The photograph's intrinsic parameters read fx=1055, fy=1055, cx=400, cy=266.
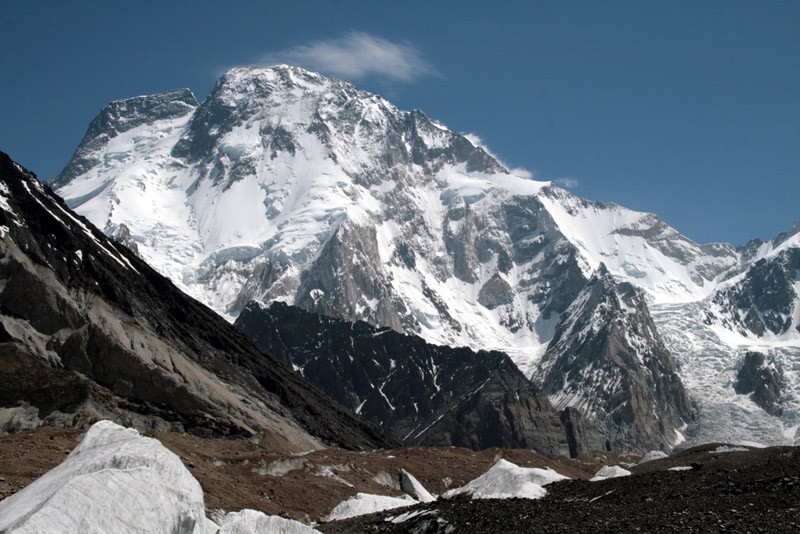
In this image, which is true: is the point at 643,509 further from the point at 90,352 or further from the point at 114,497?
the point at 90,352

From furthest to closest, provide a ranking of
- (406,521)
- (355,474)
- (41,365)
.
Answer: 1. (41,365)
2. (355,474)
3. (406,521)

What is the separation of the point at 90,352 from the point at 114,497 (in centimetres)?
12794

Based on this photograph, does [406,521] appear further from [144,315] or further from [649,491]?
[144,315]

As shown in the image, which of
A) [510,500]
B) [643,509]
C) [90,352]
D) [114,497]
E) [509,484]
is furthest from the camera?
[90,352]

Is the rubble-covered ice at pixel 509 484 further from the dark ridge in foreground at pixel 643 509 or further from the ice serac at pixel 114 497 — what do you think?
the ice serac at pixel 114 497

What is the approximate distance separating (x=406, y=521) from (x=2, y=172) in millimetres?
152988

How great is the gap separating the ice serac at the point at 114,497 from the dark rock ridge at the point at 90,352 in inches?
3566

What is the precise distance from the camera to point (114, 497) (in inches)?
1144

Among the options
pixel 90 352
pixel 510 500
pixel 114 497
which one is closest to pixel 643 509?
pixel 510 500

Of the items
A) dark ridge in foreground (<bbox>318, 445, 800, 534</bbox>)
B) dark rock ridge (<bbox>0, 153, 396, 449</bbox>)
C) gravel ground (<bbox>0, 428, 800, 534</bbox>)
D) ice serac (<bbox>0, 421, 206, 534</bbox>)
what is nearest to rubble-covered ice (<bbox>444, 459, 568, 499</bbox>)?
gravel ground (<bbox>0, 428, 800, 534</bbox>)

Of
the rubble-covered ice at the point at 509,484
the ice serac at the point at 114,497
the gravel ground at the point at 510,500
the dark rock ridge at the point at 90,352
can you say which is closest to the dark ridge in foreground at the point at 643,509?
the gravel ground at the point at 510,500

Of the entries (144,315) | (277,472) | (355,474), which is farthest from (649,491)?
(144,315)

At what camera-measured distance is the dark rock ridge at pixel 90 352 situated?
125 meters

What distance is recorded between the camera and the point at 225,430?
5940 inches
